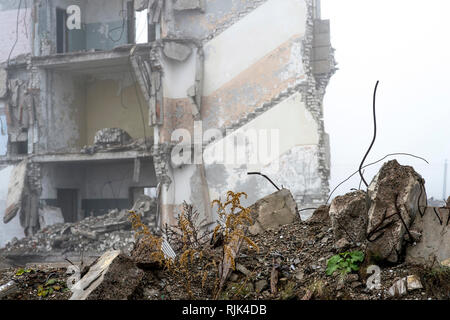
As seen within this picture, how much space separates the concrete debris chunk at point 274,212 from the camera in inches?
224

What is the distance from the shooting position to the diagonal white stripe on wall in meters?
14.7

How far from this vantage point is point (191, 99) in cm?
1508

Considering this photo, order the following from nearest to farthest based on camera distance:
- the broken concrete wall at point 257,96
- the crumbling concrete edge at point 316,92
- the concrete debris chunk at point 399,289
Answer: the concrete debris chunk at point 399,289, the crumbling concrete edge at point 316,92, the broken concrete wall at point 257,96

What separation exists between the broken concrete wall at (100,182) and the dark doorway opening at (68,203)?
0.51 ft

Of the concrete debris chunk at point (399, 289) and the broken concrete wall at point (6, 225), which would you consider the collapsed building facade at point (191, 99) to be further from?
the concrete debris chunk at point (399, 289)

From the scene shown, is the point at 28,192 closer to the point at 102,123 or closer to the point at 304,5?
the point at 102,123

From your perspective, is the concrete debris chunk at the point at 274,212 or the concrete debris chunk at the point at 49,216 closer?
the concrete debris chunk at the point at 274,212

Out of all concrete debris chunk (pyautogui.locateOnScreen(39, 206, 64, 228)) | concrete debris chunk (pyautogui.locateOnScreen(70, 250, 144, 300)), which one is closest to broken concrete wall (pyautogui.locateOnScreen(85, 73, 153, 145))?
concrete debris chunk (pyautogui.locateOnScreen(39, 206, 64, 228))

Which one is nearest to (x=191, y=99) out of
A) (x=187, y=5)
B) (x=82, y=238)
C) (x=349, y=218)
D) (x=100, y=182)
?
(x=187, y=5)

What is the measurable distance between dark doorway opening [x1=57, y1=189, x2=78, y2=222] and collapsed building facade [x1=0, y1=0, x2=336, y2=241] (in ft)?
1.09

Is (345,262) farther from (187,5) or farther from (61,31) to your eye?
(61,31)

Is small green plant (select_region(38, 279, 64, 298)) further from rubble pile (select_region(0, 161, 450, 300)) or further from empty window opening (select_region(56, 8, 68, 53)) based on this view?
empty window opening (select_region(56, 8, 68, 53))

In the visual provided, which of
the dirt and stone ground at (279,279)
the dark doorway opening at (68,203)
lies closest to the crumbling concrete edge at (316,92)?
the dark doorway opening at (68,203)
